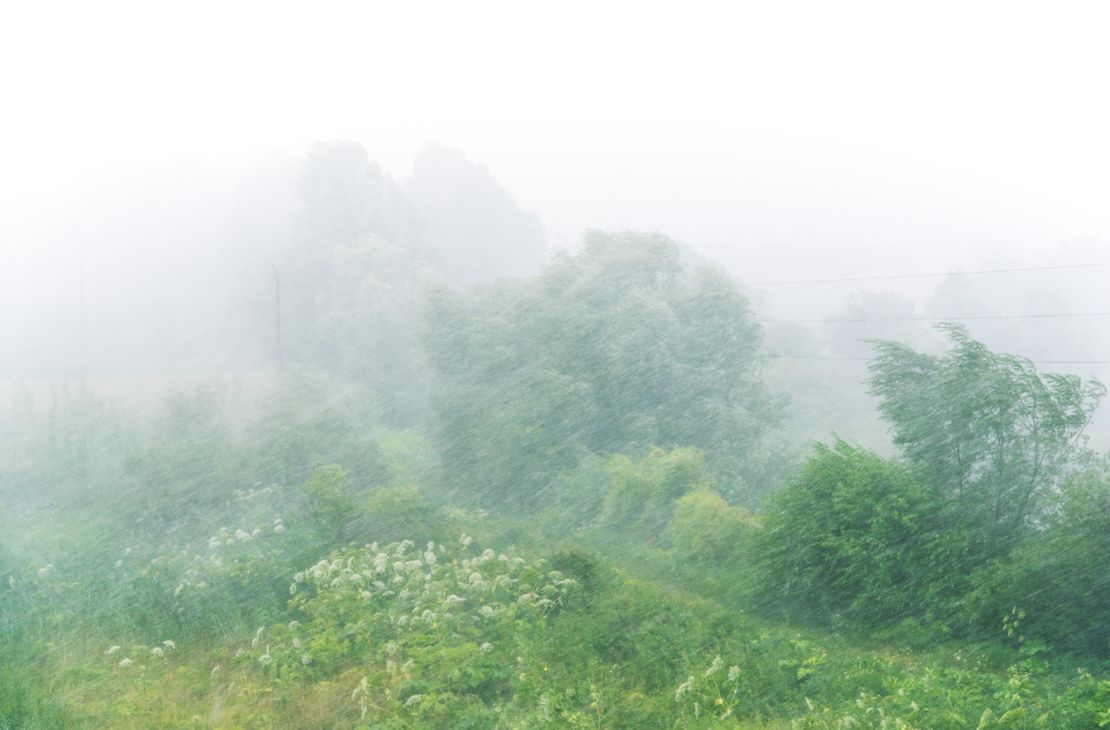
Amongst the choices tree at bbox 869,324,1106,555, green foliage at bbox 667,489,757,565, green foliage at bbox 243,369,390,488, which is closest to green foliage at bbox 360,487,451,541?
green foliage at bbox 667,489,757,565

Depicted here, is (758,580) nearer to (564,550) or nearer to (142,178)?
(564,550)

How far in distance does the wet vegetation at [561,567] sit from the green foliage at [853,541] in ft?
0.12

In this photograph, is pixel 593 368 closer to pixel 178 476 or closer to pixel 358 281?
pixel 178 476

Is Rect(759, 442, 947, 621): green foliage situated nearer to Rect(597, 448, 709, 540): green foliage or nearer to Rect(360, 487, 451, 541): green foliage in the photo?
Rect(360, 487, 451, 541): green foliage

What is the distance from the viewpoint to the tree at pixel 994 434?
419 inches

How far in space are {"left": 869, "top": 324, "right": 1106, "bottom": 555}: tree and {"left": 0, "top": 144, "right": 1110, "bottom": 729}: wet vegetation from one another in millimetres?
33

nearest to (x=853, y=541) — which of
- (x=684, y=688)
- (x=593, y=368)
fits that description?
(x=684, y=688)

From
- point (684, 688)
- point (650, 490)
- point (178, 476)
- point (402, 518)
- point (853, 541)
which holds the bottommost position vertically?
point (650, 490)

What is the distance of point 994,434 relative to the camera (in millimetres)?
11258

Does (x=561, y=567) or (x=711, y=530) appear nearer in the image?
(x=561, y=567)

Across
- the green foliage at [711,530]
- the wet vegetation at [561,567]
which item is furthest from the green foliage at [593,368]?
the green foliage at [711,530]

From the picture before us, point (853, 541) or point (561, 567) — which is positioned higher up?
point (853, 541)

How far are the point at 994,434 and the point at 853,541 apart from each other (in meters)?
2.44

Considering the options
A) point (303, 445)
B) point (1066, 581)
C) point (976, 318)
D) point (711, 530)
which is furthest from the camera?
point (976, 318)
